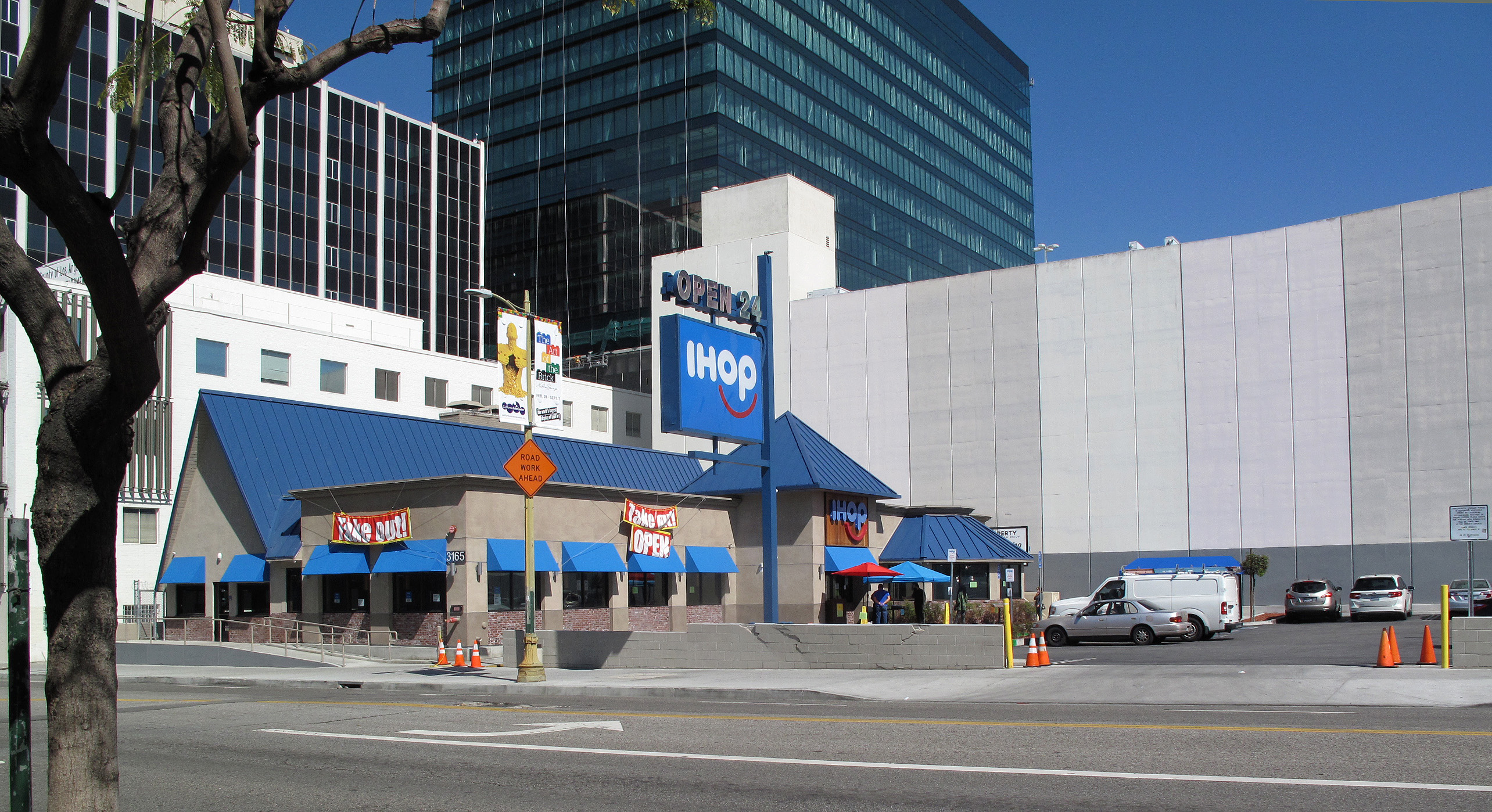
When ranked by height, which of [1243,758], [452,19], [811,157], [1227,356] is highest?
[452,19]

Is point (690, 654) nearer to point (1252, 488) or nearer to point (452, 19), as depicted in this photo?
point (1252, 488)

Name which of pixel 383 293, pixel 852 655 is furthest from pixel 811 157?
pixel 852 655

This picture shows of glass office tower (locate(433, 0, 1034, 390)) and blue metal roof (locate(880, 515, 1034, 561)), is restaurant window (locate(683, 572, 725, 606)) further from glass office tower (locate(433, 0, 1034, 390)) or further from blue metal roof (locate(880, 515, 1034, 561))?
glass office tower (locate(433, 0, 1034, 390))

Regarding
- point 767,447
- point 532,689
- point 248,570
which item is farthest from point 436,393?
point 532,689

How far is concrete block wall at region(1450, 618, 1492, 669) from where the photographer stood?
1991 cm

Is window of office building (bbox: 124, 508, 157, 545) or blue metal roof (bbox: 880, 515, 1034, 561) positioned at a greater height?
window of office building (bbox: 124, 508, 157, 545)

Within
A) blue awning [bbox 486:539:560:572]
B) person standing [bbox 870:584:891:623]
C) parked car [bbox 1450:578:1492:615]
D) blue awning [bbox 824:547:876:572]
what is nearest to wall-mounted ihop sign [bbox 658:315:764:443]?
blue awning [bbox 486:539:560:572]

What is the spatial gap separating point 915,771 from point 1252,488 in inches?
2053

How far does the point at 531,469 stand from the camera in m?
24.3

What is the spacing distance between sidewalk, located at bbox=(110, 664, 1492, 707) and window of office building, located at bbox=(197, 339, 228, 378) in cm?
2523

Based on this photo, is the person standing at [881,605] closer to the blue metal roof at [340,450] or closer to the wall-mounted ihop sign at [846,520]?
the wall-mounted ihop sign at [846,520]

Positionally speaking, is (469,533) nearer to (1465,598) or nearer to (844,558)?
(844,558)

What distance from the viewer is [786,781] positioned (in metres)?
10.1

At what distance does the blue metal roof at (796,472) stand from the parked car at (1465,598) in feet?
67.9
